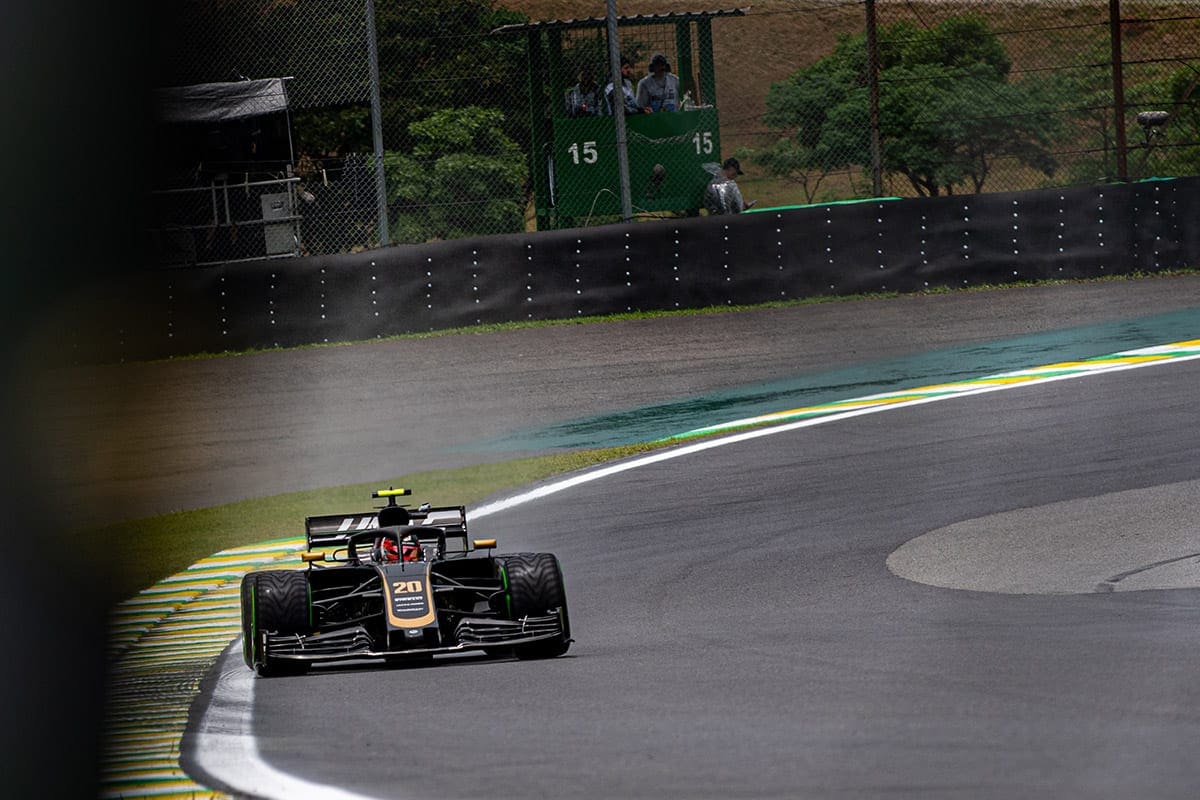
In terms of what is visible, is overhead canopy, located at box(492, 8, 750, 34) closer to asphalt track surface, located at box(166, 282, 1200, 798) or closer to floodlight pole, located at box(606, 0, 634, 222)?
floodlight pole, located at box(606, 0, 634, 222)

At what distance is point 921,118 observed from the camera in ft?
60.0

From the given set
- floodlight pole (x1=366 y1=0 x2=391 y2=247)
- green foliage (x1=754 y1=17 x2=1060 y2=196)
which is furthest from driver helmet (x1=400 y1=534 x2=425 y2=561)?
green foliage (x1=754 y1=17 x2=1060 y2=196)

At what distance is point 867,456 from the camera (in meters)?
8.77

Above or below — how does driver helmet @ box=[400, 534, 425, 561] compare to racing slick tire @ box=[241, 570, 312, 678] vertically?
above

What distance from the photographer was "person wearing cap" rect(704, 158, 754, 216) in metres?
15.1

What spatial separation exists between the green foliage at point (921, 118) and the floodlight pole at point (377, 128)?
5303 millimetres

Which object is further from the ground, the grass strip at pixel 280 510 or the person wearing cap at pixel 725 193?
the person wearing cap at pixel 725 193

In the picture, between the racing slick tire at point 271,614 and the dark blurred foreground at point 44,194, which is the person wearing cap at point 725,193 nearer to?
the racing slick tire at point 271,614

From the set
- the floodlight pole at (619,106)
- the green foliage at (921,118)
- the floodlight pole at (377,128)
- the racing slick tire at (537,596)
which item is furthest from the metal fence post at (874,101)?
the racing slick tire at (537,596)

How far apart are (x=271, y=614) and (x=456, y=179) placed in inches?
416

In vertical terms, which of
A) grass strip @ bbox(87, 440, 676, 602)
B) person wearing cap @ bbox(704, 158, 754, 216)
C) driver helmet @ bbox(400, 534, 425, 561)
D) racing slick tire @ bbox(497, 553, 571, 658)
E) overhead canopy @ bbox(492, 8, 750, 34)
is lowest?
grass strip @ bbox(87, 440, 676, 602)

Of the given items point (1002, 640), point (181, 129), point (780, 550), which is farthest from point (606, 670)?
point (181, 129)

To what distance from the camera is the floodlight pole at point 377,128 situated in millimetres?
13789

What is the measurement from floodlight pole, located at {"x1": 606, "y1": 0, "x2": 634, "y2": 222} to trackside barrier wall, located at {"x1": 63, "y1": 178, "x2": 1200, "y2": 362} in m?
0.38
